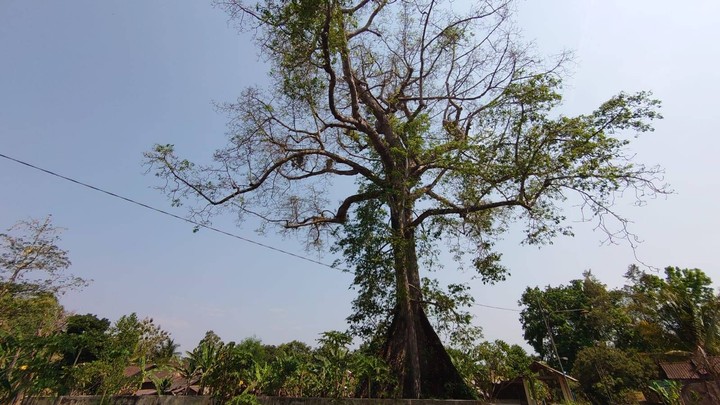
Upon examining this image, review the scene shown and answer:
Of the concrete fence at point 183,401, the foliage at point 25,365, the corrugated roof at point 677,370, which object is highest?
the corrugated roof at point 677,370

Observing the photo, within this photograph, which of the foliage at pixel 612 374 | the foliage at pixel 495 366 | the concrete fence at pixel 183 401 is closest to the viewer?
the concrete fence at pixel 183 401

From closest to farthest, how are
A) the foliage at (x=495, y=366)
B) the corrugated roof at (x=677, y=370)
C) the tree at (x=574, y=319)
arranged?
1. the foliage at (x=495, y=366)
2. the corrugated roof at (x=677, y=370)
3. the tree at (x=574, y=319)

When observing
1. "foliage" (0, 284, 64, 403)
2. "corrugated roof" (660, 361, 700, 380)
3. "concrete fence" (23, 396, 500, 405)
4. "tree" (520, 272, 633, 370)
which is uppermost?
"tree" (520, 272, 633, 370)

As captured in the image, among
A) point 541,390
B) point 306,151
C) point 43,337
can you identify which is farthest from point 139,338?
point 541,390

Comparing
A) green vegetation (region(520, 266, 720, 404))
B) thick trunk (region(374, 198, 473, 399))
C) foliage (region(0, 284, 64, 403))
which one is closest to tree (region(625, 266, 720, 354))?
green vegetation (region(520, 266, 720, 404))

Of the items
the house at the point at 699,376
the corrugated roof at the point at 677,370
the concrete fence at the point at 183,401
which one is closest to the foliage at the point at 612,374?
the house at the point at 699,376

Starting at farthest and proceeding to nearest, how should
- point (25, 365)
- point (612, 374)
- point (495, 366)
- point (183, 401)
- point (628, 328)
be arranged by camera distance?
point (628, 328), point (612, 374), point (495, 366), point (25, 365), point (183, 401)

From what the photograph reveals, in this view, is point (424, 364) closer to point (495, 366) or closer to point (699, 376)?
point (495, 366)

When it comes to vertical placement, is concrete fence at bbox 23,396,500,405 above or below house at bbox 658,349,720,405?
below

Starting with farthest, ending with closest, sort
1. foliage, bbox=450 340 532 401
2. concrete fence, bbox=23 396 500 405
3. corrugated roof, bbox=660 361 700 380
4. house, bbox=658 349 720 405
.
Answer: corrugated roof, bbox=660 361 700 380
house, bbox=658 349 720 405
foliage, bbox=450 340 532 401
concrete fence, bbox=23 396 500 405

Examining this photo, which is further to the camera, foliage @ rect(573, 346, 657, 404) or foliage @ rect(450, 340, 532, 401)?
foliage @ rect(573, 346, 657, 404)

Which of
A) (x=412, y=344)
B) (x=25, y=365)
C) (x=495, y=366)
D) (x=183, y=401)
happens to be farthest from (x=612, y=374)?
(x=25, y=365)

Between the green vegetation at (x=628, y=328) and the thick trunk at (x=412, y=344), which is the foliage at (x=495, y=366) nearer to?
the thick trunk at (x=412, y=344)

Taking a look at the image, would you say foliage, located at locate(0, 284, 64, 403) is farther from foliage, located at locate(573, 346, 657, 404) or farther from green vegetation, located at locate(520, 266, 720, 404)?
foliage, located at locate(573, 346, 657, 404)
